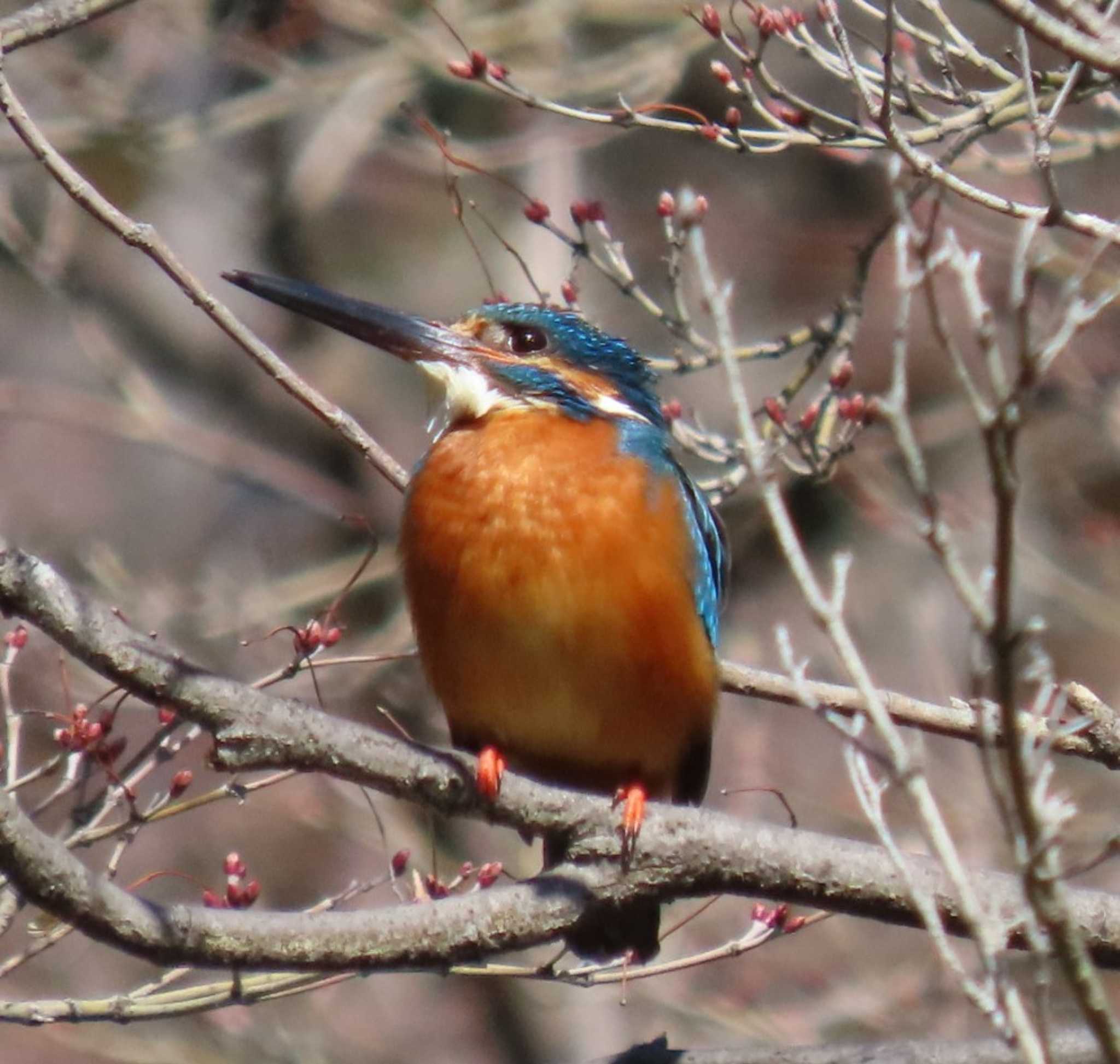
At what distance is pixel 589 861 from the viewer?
3.02 metres

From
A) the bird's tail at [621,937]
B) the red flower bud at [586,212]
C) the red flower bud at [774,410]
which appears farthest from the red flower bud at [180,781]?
the red flower bud at [586,212]

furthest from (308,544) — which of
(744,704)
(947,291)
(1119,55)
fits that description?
(1119,55)

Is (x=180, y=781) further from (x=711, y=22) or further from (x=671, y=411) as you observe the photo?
(x=711, y=22)

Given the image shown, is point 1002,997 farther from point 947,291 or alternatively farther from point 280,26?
point 947,291

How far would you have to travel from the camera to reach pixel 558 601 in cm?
359

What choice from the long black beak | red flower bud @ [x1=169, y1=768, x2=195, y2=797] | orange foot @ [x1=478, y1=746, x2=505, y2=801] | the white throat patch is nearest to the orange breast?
the white throat patch

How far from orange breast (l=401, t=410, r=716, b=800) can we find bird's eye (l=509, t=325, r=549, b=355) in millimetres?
351

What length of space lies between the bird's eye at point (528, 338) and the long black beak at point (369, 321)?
0.12 m

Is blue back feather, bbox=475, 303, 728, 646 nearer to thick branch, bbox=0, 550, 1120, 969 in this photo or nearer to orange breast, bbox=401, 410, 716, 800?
orange breast, bbox=401, 410, 716, 800

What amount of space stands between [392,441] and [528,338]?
4.72m

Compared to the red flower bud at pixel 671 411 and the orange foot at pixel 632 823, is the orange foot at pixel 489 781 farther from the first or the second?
the red flower bud at pixel 671 411

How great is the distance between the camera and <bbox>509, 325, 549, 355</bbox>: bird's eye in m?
4.20

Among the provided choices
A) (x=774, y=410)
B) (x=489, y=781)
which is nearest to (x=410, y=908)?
(x=489, y=781)

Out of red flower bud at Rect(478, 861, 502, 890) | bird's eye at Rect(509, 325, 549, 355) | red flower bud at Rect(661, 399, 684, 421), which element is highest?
bird's eye at Rect(509, 325, 549, 355)
